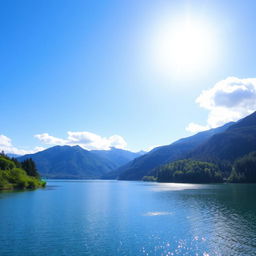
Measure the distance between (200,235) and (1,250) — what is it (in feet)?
111

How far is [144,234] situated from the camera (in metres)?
47.4

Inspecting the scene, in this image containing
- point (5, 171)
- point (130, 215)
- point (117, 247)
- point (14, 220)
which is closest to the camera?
point (117, 247)

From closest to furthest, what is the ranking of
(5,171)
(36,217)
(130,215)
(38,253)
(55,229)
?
(38,253) → (55,229) → (36,217) → (130,215) → (5,171)

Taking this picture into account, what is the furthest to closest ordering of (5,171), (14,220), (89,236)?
(5,171), (14,220), (89,236)

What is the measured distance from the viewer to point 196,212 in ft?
233

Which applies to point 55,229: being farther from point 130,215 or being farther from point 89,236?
point 130,215

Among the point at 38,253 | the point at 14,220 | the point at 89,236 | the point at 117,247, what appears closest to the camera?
the point at 38,253

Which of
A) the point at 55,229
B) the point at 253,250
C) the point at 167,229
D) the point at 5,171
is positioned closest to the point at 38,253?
the point at 55,229

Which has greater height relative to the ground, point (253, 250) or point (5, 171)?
point (5, 171)

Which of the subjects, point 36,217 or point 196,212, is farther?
point 196,212

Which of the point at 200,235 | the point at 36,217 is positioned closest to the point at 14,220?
the point at 36,217

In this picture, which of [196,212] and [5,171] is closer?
[196,212]

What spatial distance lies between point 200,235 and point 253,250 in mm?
10505

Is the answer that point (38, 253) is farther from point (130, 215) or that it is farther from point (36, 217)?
point (130, 215)
